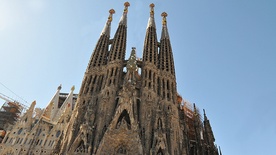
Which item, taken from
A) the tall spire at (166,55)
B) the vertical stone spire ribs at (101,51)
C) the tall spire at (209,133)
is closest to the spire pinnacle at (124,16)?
the vertical stone spire ribs at (101,51)

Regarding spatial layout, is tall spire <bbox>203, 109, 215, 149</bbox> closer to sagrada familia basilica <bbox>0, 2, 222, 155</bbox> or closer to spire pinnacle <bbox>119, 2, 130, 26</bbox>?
sagrada familia basilica <bbox>0, 2, 222, 155</bbox>

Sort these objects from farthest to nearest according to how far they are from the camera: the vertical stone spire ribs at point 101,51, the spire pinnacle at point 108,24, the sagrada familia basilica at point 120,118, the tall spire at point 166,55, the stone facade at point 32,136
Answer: the spire pinnacle at point 108,24, the tall spire at point 166,55, the vertical stone spire ribs at point 101,51, the stone facade at point 32,136, the sagrada familia basilica at point 120,118

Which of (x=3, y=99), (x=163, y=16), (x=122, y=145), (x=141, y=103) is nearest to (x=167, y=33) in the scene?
(x=163, y=16)

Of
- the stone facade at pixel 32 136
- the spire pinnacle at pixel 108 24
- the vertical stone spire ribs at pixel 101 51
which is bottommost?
the stone facade at pixel 32 136

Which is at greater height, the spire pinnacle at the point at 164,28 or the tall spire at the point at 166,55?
the spire pinnacle at the point at 164,28

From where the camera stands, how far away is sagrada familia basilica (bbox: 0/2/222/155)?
25.9 meters

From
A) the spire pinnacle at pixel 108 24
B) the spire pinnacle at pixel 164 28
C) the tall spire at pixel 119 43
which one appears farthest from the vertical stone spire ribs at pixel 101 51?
the spire pinnacle at pixel 164 28

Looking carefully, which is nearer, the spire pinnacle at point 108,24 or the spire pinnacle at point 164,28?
the spire pinnacle at point 108,24

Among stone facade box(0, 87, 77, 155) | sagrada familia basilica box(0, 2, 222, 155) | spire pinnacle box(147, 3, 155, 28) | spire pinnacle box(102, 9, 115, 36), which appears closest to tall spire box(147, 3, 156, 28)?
spire pinnacle box(147, 3, 155, 28)

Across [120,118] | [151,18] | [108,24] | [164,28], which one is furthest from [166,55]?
[120,118]

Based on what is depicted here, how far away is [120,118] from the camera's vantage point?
28.4 metres

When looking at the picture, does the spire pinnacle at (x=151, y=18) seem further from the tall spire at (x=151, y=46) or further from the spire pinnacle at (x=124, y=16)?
the spire pinnacle at (x=124, y=16)

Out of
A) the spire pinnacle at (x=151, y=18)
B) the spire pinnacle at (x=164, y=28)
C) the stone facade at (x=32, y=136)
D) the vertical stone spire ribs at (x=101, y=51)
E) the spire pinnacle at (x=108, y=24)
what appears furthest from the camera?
the spire pinnacle at (x=151, y=18)

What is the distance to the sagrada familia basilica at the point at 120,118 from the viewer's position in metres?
25.9
